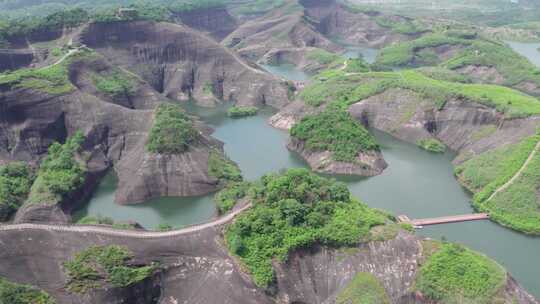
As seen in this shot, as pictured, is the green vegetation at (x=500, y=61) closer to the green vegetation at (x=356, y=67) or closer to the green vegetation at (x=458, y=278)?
the green vegetation at (x=356, y=67)

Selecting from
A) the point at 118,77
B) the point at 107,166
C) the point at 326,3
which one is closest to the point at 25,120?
the point at 107,166

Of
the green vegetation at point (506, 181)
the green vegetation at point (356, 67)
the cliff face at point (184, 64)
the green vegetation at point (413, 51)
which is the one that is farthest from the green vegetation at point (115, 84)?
the green vegetation at point (413, 51)

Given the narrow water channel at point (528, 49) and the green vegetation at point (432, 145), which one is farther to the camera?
the narrow water channel at point (528, 49)

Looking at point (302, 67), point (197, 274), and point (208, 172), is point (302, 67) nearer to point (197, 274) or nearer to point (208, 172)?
point (208, 172)

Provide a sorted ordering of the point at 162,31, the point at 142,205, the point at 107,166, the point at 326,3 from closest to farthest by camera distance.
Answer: the point at 142,205
the point at 107,166
the point at 162,31
the point at 326,3

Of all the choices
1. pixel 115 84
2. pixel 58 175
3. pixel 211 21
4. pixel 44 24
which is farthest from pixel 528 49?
pixel 58 175

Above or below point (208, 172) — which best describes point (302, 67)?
below
